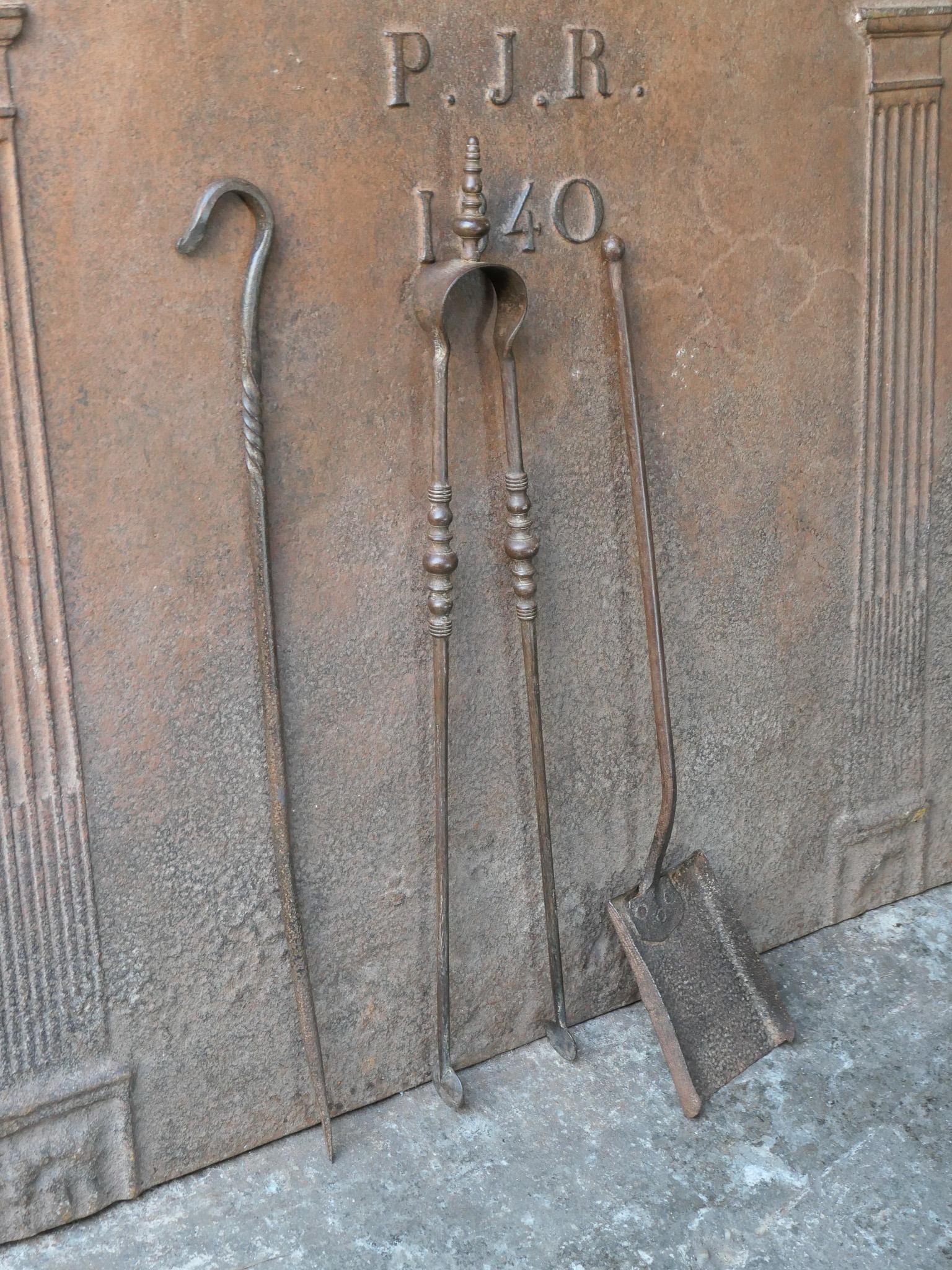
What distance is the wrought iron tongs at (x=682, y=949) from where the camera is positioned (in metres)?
2.37

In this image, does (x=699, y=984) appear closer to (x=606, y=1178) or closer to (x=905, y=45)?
(x=606, y=1178)

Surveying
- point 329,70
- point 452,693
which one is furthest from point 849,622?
point 329,70

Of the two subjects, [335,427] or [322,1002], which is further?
[322,1002]

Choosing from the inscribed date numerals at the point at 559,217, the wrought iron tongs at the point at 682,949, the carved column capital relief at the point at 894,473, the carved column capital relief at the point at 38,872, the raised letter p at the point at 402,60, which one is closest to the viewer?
the carved column capital relief at the point at 38,872

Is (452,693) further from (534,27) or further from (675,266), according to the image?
(534,27)

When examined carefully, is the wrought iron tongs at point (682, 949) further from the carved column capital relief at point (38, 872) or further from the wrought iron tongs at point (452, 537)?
the carved column capital relief at point (38, 872)

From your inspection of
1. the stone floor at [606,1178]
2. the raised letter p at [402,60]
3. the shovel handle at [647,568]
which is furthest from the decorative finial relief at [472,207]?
the stone floor at [606,1178]

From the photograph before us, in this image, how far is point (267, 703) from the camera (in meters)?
2.09

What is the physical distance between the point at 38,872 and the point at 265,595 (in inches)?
21.5

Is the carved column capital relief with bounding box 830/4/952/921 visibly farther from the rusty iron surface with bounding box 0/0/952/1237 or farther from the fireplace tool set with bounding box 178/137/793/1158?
the fireplace tool set with bounding box 178/137/793/1158

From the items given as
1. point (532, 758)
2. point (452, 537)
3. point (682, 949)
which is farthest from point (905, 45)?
point (682, 949)

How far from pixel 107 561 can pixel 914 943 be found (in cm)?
198

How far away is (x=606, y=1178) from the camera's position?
2.28 m

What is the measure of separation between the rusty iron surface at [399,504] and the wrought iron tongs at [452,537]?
56mm
